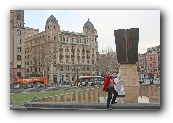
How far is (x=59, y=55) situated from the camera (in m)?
8.36

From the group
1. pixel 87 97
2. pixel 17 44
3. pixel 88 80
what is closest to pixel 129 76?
pixel 88 80

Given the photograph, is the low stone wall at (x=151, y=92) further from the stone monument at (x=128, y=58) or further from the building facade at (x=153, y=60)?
the building facade at (x=153, y=60)

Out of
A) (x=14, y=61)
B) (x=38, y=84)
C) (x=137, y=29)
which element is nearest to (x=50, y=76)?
(x=38, y=84)

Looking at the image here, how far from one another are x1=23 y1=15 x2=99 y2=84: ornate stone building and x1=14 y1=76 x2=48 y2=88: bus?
0.15m

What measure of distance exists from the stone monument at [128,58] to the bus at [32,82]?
224 centimetres

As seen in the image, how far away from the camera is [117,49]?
871 cm

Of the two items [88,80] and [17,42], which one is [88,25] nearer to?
[88,80]

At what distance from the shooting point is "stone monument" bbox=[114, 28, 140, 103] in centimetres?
800

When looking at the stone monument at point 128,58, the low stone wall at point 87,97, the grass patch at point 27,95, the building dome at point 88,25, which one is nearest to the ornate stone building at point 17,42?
the grass patch at point 27,95

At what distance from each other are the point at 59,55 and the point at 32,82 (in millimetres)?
1090

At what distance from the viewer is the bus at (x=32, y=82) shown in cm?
818

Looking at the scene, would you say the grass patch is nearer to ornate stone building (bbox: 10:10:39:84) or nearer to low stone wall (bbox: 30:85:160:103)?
low stone wall (bbox: 30:85:160:103)

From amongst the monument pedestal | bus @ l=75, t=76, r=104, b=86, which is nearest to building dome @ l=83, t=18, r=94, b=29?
bus @ l=75, t=76, r=104, b=86
